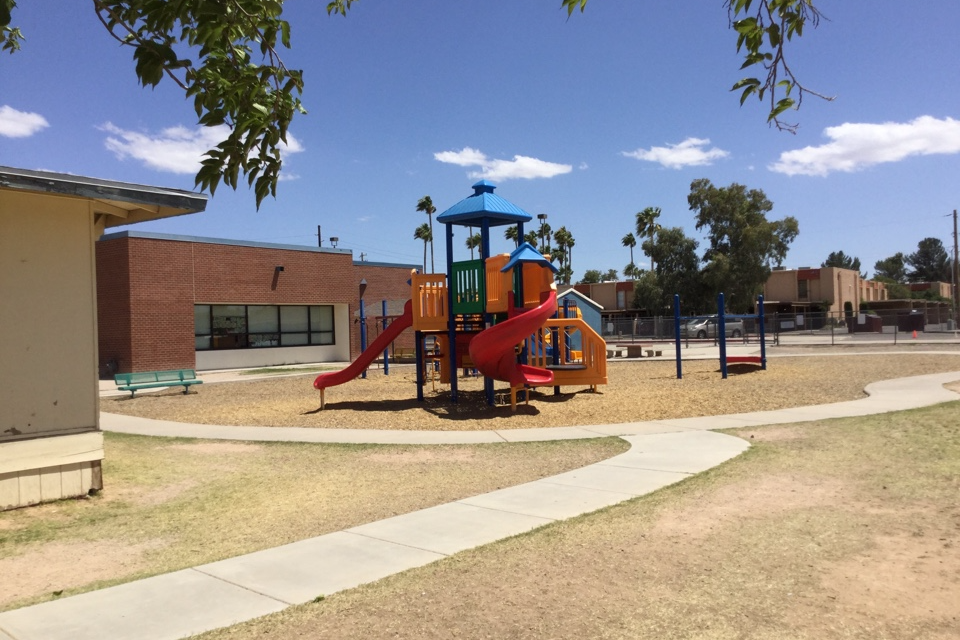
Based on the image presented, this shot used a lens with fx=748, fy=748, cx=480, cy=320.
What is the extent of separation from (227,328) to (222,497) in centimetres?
2516

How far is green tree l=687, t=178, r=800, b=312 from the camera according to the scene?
199 ft

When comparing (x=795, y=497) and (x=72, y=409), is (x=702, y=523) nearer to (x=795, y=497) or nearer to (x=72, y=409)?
(x=795, y=497)

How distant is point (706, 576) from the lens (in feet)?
16.3

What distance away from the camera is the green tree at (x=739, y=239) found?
60.7 m

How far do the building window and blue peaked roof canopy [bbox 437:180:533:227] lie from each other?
1794 cm

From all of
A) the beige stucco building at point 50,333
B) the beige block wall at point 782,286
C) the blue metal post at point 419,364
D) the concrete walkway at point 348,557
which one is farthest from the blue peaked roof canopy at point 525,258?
the beige block wall at point 782,286

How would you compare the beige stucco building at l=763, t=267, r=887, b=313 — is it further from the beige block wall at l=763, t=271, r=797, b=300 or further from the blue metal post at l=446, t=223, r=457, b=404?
the blue metal post at l=446, t=223, r=457, b=404

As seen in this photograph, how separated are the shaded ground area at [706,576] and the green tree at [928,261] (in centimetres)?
16354

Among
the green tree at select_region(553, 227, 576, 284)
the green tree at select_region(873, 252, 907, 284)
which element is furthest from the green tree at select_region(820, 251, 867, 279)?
the green tree at select_region(553, 227, 576, 284)

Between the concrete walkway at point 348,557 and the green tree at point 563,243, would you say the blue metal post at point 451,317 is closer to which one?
the concrete walkway at point 348,557

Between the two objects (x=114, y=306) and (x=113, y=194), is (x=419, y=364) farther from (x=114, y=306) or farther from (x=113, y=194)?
(x=114, y=306)

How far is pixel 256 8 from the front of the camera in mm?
4152

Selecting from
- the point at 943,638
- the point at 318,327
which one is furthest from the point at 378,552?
the point at 318,327

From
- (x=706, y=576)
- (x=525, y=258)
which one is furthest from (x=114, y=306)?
(x=706, y=576)
